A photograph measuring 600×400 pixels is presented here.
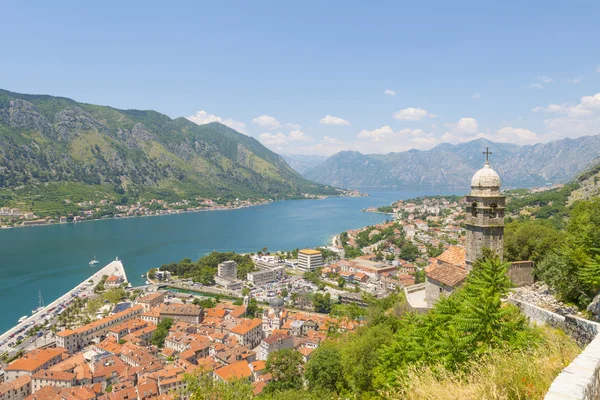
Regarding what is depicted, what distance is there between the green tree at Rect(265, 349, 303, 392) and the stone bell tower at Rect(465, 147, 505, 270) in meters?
12.3

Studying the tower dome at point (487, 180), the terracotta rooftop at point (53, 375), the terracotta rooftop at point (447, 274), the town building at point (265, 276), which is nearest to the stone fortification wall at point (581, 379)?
the terracotta rooftop at point (447, 274)

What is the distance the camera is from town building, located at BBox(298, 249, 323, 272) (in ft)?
203

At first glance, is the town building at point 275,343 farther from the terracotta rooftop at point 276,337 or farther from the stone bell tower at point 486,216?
the stone bell tower at point 486,216

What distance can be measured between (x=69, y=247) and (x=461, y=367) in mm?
81067

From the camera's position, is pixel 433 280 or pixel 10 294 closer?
pixel 433 280

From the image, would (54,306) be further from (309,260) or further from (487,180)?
(487,180)

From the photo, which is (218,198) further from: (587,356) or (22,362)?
(587,356)

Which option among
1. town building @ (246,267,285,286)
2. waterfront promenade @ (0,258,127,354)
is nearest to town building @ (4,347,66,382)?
waterfront promenade @ (0,258,127,354)

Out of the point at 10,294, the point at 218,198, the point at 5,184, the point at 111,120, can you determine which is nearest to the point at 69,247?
the point at 10,294

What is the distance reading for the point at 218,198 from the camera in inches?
6531

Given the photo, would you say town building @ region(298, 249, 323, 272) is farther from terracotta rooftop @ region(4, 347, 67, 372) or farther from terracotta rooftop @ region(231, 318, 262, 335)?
terracotta rooftop @ region(4, 347, 67, 372)

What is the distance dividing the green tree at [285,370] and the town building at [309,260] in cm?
3964

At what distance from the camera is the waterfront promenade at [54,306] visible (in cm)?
3247

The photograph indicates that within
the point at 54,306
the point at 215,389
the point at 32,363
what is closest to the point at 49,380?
the point at 32,363
